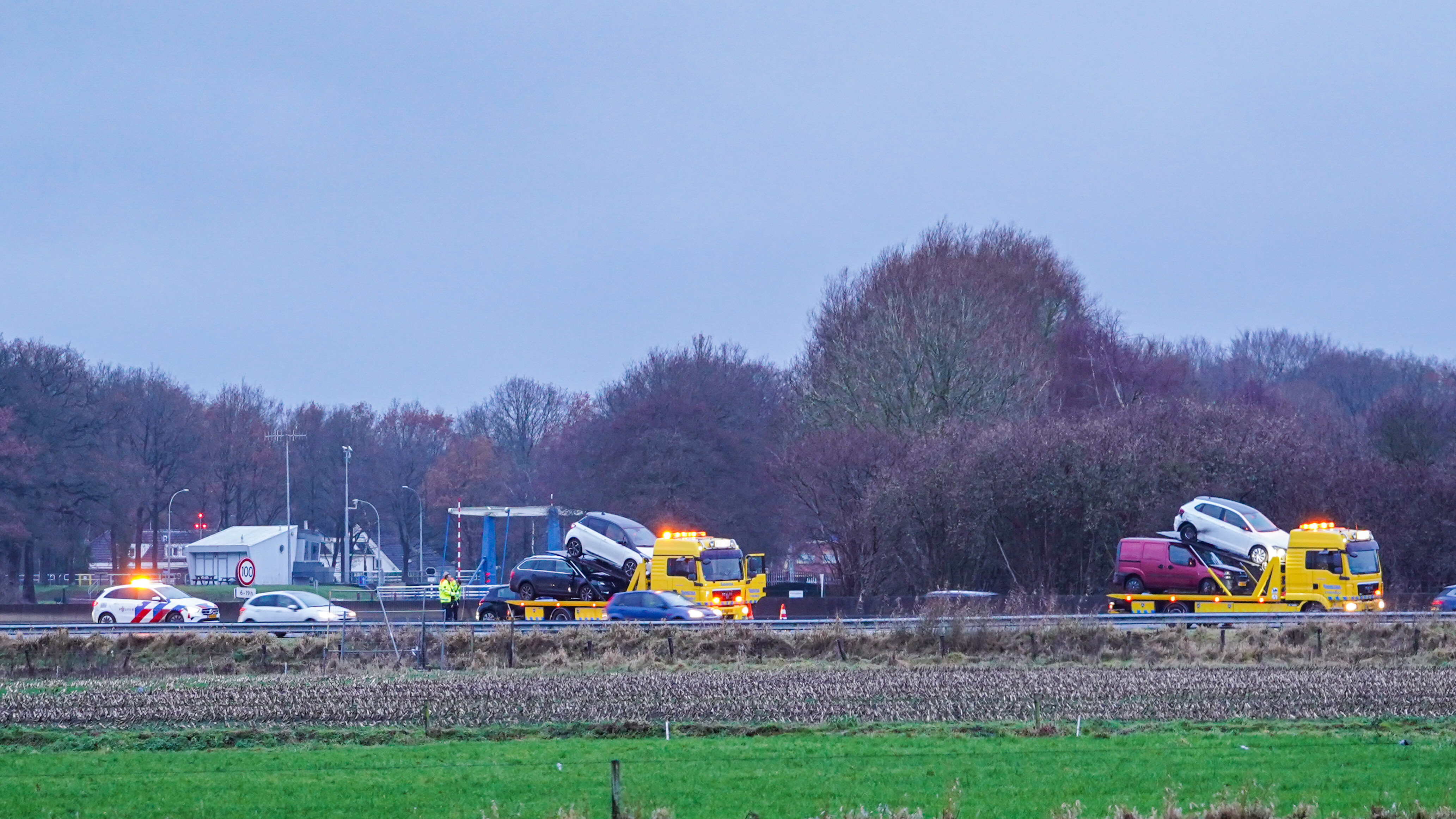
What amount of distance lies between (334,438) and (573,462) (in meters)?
31.5

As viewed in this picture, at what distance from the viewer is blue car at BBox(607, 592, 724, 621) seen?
3831 cm

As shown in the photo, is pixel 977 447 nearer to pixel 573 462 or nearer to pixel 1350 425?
pixel 1350 425

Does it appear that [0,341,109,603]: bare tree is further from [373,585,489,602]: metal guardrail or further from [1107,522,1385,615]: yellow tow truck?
[1107,522,1385,615]: yellow tow truck

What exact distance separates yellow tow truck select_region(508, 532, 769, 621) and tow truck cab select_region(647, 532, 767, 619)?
0.03 feet

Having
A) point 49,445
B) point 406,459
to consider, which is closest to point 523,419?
point 406,459

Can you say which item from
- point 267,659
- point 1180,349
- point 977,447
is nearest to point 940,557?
point 977,447

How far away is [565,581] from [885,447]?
18678 mm

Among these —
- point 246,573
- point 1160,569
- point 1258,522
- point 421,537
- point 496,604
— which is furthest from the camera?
point 421,537

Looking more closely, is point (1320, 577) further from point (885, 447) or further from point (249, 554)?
point (249, 554)

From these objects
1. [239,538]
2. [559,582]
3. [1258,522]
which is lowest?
[559,582]

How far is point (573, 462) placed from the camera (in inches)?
3305

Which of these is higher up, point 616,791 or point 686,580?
point 686,580

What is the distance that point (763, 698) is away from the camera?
25297mm

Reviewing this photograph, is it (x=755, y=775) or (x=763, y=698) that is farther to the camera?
(x=763, y=698)
